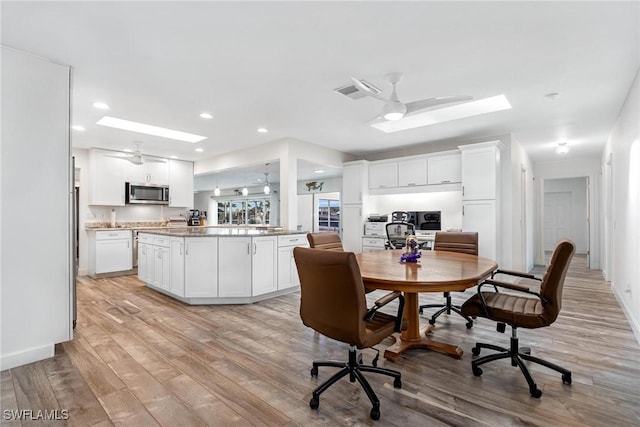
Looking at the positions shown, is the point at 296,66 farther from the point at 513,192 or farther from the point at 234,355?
the point at 513,192

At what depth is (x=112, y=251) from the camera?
19.4 ft

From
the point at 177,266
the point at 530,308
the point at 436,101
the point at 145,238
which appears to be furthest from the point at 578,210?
the point at 145,238

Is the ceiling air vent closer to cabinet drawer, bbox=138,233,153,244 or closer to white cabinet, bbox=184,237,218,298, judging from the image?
white cabinet, bbox=184,237,218,298

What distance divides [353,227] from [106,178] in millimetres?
5032

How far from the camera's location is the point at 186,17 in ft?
6.91

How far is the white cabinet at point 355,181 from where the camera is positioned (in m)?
6.33

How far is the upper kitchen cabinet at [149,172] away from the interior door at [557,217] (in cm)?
1090

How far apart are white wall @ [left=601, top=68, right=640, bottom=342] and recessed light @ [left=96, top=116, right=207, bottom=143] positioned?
5564mm

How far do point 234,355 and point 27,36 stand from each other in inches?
114

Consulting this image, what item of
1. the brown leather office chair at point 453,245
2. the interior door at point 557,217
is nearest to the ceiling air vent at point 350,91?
the brown leather office chair at point 453,245

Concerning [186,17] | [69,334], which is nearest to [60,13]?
[186,17]

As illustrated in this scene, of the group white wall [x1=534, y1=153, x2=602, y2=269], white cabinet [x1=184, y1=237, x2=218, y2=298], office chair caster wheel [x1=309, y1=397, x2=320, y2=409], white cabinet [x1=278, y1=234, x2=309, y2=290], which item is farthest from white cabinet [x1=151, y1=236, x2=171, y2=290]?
white wall [x1=534, y1=153, x2=602, y2=269]

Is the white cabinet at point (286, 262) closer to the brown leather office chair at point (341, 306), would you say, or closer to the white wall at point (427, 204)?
the white wall at point (427, 204)

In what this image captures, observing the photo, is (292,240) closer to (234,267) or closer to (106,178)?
(234,267)
